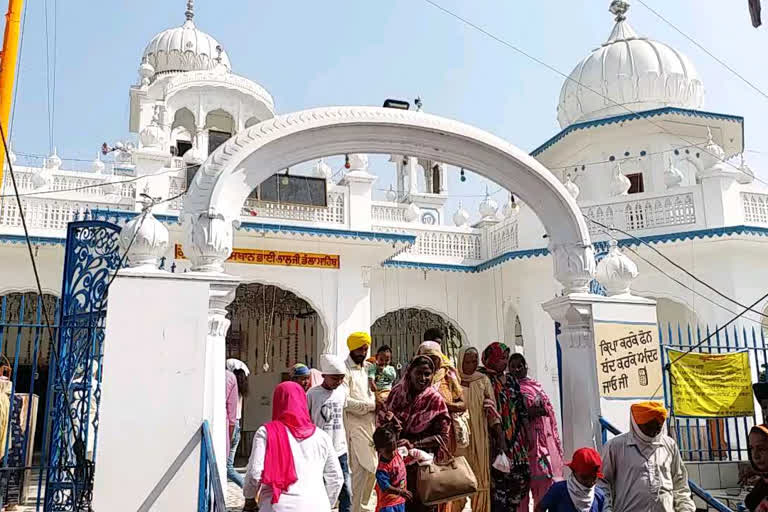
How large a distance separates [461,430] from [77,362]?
286cm

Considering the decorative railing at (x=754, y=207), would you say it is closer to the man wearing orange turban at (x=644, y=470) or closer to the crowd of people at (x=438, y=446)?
the crowd of people at (x=438, y=446)

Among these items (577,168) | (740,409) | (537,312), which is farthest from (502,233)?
Answer: (740,409)

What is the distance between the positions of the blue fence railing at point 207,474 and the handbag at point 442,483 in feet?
3.61

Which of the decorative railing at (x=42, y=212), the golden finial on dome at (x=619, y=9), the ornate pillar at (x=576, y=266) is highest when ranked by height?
the golden finial on dome at (x=619, y=9)

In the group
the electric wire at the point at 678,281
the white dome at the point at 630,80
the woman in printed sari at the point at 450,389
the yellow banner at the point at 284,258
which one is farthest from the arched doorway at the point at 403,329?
the woman in printed sari at the point at 450,389

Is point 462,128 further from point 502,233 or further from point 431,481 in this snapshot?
point 502,233

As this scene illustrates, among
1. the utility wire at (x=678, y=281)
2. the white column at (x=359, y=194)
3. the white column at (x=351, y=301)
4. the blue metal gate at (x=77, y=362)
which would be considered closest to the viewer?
the blue metal gate at (x=77, y=362)

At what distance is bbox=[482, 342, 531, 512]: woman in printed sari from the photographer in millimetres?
4359

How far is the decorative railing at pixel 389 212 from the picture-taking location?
14023mm

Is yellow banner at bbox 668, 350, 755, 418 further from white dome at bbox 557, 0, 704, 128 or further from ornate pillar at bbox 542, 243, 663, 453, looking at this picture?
white dome at bbox 557, 0, 704, 128

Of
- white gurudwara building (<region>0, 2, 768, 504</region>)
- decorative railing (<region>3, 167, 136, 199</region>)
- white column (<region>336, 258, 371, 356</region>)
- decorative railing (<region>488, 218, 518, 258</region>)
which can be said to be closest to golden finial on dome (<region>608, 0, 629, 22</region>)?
white gurudwara building (<region>0, 2, 768, 504</region>)

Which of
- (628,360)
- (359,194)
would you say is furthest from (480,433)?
(359,194)

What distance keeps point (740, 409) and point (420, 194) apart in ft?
42.9

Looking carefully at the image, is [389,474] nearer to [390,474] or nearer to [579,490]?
[390,474]
